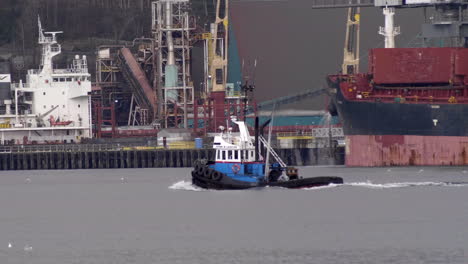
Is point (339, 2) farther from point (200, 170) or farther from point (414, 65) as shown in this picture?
point (200, 170)

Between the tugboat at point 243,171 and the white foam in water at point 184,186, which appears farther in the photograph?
the white foam in water at point 184,186

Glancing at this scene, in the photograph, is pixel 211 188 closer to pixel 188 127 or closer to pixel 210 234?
pixel 210 234

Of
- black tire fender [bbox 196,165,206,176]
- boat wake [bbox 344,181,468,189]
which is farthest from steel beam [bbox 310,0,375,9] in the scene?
black tire fender [bbox 196,165,206,176]

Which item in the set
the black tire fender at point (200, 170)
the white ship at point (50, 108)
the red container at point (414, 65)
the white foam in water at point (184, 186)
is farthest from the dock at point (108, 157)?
the black tire fender at point (200, 170)

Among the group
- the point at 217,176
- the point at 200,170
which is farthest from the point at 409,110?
the point at 217,176

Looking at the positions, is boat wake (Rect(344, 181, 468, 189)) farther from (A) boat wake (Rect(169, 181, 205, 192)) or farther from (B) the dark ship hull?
(B) the dark ship hull

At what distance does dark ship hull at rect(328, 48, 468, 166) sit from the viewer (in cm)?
7300

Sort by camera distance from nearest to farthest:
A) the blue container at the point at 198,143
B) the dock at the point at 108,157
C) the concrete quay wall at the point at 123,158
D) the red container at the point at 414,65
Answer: the red container at the point at 414,65
the concrete quay wall at the point at 123,158
the dock at the point at 108,157
the blue container at the point at 198,143

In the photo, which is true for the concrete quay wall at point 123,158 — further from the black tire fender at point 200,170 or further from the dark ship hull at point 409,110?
the black tire fender at point 200,170

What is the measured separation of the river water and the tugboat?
38 cm

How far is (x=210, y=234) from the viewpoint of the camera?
148 ft

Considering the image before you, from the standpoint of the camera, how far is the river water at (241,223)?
135 feet

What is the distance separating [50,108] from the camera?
89312mm

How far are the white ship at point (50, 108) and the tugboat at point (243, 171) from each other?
32096 millimetres
